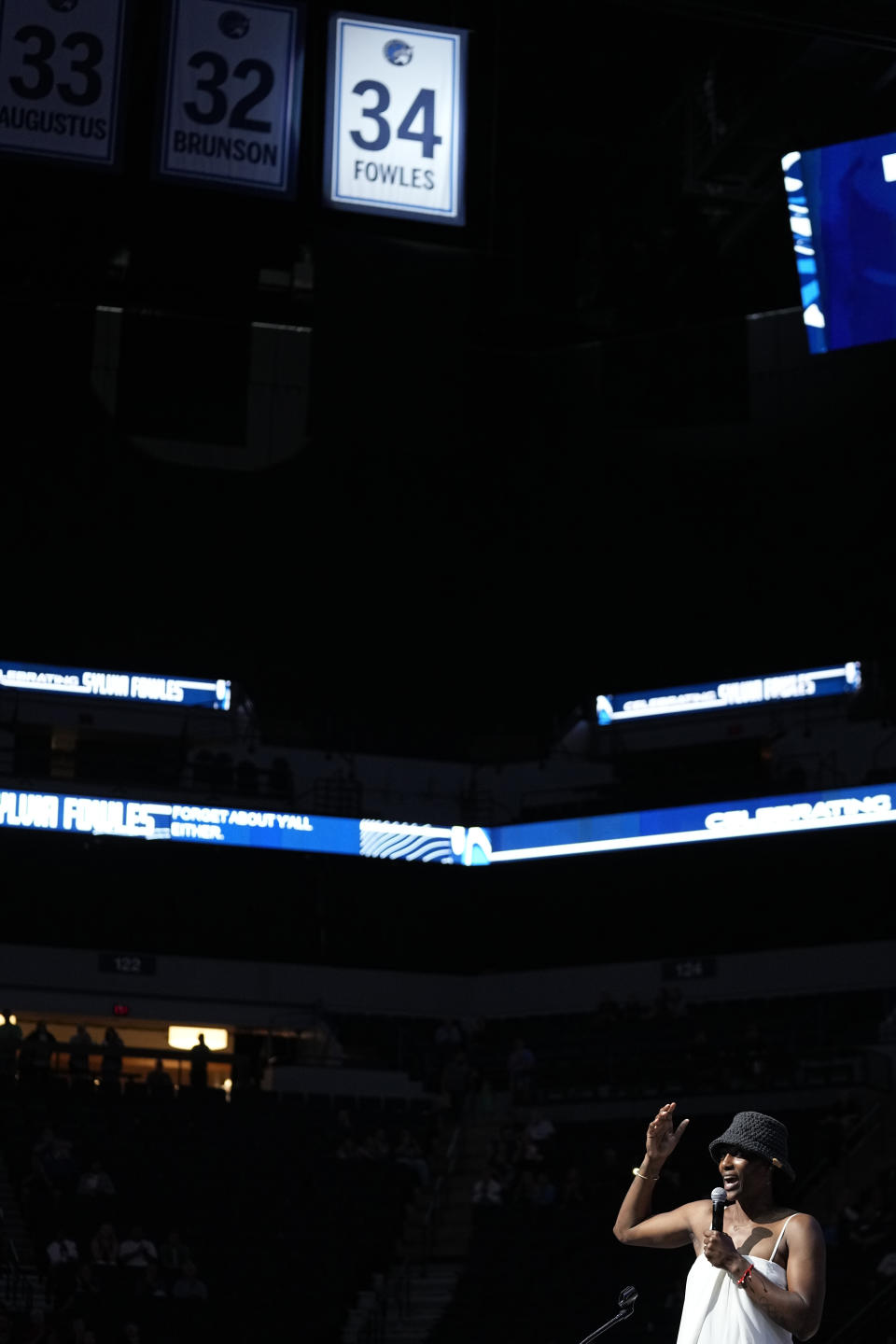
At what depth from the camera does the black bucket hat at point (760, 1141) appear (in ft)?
13.4

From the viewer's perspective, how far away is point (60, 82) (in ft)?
30.3

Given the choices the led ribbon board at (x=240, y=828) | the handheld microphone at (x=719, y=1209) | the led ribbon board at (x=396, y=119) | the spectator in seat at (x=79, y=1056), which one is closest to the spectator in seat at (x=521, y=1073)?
the led ribbon board at (x=240, y=828)

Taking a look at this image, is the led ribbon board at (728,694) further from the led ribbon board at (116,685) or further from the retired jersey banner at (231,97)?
the retired jersey banner at (231,97)

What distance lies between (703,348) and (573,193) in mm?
2415

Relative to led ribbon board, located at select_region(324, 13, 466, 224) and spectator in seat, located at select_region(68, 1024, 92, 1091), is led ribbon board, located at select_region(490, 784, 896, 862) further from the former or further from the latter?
led ribbon board, located at select_region(324, 13, 466, 224)

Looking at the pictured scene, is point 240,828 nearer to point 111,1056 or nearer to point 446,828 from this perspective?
point 446,828

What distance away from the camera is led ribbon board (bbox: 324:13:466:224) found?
9492 mm

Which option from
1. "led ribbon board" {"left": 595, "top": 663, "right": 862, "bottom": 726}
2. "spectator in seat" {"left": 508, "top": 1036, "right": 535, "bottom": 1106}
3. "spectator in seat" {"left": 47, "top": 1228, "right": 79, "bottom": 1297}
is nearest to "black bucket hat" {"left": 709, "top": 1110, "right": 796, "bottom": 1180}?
"spectator in seat" {"left": 47, "top": 1228, "right": 79, "bottom": 1297}

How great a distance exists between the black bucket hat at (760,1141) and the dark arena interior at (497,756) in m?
7.47

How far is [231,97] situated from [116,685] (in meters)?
20.7

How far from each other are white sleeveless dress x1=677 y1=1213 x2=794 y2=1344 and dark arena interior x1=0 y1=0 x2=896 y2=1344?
7646 millimetres

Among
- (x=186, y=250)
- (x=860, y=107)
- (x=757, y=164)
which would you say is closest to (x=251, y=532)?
(x=757, y=164)

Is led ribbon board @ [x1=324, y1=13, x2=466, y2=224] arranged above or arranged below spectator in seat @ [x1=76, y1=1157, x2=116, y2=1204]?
above

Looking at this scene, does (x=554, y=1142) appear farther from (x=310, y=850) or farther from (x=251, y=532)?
(x=251, y=532)
